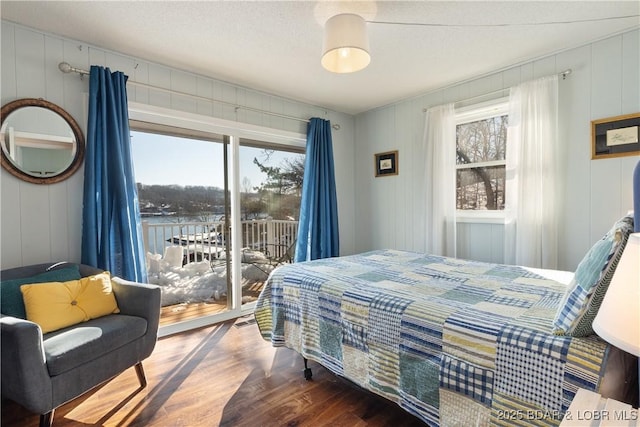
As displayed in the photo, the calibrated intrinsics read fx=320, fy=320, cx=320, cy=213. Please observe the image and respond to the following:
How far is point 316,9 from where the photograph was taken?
2.03 metres

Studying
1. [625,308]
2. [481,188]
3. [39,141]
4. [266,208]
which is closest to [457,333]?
[625,308]

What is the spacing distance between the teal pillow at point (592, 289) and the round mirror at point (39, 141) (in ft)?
10.2

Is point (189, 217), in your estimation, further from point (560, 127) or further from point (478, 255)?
point (560, 127)

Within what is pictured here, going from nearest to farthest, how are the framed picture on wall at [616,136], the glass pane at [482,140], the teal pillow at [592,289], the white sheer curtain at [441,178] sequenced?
the teal pillow at [592,289] → the framed picture on wall at [616,136] → the glass pane at [482,140] → the white sheer curtain at [441,178]

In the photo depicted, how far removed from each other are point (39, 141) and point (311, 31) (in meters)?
2.11

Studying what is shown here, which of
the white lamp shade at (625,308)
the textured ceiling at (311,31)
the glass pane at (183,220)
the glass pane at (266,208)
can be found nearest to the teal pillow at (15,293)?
the glass pane at (183,220)

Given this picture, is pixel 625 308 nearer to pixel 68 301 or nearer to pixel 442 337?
pixel 442 337

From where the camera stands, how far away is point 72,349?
161cm

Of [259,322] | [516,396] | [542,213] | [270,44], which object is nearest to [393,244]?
[542,213]

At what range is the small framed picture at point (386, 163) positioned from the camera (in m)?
3.99

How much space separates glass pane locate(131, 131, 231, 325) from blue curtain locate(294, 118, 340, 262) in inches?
37.1

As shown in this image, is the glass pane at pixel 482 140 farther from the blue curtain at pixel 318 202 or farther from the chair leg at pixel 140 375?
the chair leg at pixel 140 375

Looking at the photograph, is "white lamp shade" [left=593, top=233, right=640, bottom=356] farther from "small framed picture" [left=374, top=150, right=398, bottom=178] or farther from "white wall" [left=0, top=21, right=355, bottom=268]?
"small framed picture" [left=374, top=150, right=398, bottom=178]

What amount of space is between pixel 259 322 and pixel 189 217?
1.63 meters
